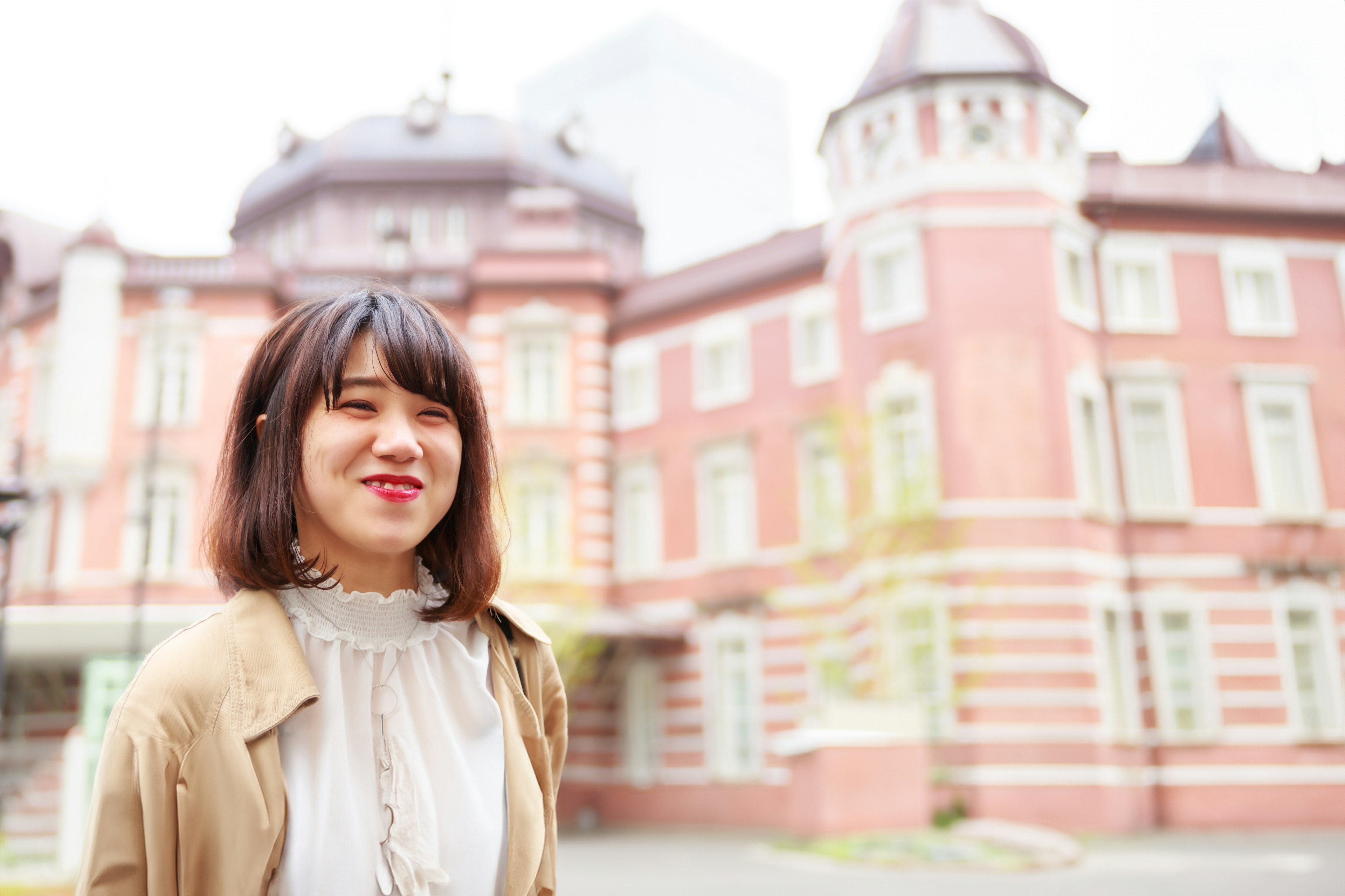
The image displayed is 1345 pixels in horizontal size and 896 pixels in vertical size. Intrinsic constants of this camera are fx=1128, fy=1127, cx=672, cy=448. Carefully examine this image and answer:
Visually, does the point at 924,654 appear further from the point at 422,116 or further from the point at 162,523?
the point at 422,116

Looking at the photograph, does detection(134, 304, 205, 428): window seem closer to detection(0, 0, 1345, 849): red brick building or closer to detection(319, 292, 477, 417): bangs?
detection(0, 0, 1345, 849): red brick building

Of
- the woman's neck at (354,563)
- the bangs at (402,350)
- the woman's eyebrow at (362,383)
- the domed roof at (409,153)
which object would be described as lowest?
the woman's neck at (354,563)

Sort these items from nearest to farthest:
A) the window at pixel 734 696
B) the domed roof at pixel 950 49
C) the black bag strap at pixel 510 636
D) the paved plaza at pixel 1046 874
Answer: the black bag strap at pixel 510 636, the paved plaza at pixel 1046 874, the domed roof at pixel 950 49, the window at pixel 734 696

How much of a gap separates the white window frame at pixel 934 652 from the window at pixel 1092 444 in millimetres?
2429

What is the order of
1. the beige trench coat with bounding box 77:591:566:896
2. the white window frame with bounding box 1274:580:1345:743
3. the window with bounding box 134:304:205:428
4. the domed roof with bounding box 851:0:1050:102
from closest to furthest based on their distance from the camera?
the beige trench coat with bounding box 77:591:566:896 → the white window frame with bounding box 1274:580:1345:743 → the domed roof with bounding box 851:0:1050:102 → the window with bounding box 134:304:205:428

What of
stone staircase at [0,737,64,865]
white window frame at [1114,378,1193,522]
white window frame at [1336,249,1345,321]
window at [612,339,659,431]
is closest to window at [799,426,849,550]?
window at [612,339,659,431]

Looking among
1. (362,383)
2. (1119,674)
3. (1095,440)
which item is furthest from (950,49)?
(362,383)

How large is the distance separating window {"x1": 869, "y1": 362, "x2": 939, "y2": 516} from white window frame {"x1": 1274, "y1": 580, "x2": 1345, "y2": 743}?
15.0ft

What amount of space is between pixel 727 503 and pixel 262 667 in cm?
1729

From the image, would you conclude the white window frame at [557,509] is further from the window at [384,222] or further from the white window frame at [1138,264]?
the white window frame at [1138,264]

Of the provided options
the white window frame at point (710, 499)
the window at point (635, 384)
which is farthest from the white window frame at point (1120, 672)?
the window at point (635, 384)

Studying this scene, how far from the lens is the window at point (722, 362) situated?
18812 millimetres

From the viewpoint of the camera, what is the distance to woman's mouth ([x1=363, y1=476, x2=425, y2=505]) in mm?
1627

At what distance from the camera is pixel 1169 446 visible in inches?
598
